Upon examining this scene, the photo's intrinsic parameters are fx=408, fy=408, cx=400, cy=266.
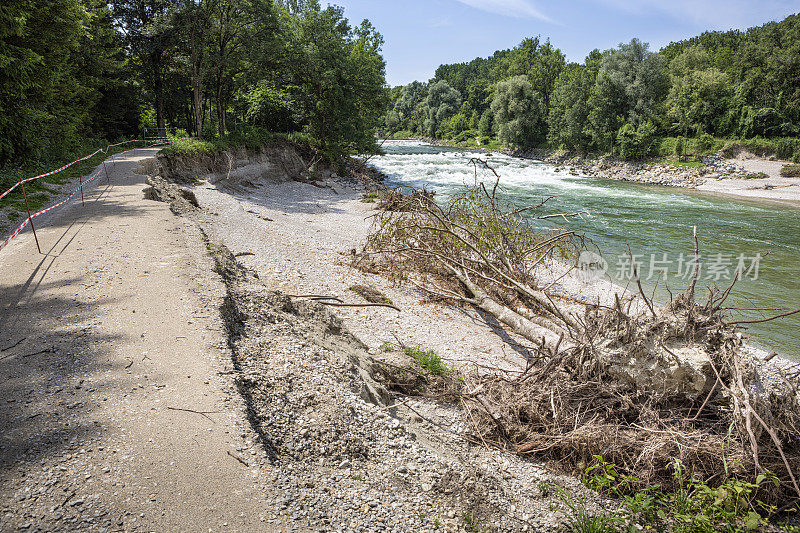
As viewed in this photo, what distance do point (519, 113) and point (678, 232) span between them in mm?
43917

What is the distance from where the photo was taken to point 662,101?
4844 centimetres

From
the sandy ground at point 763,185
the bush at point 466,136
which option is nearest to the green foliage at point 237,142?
the sandy ground at point 763,185

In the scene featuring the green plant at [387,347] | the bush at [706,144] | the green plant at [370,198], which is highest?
the bush at [706,144]

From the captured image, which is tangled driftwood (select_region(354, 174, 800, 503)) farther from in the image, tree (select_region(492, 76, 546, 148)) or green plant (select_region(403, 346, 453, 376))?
tree (select_region(492, 76, 546, 148))

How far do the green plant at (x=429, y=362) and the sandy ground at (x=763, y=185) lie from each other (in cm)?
3404

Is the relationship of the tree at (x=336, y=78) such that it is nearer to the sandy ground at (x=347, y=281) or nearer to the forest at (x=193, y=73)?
the forest at (x=193, y=73)

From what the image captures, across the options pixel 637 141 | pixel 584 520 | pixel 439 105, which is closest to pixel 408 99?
pixel 439 105

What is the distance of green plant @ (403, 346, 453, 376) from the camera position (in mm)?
6488

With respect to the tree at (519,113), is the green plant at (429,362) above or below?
below

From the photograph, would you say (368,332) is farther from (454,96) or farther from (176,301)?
(454,96)

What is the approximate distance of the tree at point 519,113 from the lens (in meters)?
58.8

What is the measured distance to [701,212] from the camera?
2512 centimetres

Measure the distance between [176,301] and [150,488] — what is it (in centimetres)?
346

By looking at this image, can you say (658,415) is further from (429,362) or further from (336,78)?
(336,78)
